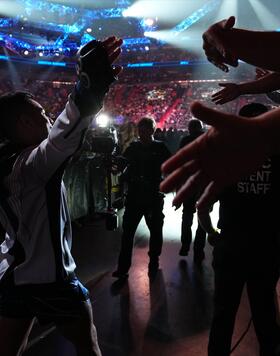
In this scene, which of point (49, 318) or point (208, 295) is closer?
point (49, 318)

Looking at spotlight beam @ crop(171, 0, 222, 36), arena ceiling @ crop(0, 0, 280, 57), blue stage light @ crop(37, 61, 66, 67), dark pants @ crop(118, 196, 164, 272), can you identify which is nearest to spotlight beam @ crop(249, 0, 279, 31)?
arena ceiling @ crop(0, 0, 280, 57)

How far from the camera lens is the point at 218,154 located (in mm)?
809

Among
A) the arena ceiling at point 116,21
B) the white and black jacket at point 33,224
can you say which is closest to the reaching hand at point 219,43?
the white and black jacket at point 33,224

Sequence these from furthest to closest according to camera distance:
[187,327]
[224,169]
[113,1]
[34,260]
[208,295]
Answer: [113,1] < [208,295] < [187,327] < [34,260] < [224,169]

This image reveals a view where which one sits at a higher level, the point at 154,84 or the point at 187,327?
the point at 187,327

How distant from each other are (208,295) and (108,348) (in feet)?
4.71

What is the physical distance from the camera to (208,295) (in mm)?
3846

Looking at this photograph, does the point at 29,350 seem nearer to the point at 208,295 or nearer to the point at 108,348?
the point at 108,348

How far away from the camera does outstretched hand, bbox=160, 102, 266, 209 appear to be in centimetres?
80

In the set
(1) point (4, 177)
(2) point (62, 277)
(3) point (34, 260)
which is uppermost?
(1) point (4, 177)

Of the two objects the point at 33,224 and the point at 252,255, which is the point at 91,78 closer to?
the point at 33,224

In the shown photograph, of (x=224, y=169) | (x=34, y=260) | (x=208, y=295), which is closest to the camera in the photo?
(x=224, y=169)

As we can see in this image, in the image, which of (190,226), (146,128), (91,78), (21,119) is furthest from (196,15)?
(91,78)

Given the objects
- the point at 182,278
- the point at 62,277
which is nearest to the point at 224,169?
the point at 62,277
